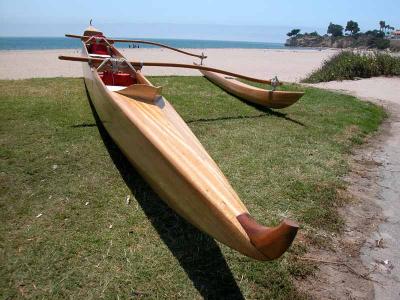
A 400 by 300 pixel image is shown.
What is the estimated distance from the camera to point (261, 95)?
6.87m

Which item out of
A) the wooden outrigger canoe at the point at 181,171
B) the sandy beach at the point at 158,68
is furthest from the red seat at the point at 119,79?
the sandy beach at the point at 158,68

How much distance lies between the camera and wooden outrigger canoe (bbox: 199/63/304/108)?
6520 mm

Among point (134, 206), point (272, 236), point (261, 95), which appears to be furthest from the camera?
point (261, 95)

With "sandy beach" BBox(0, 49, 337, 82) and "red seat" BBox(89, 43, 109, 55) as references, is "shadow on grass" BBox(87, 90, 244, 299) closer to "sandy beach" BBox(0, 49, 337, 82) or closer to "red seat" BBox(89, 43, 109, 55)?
"red seat" BBox(89, 43, 109, 55)

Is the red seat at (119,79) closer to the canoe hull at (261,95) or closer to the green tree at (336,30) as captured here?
the canoe hull at (261,95)

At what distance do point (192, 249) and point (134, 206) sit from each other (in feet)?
2.63

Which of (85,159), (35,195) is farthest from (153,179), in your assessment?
(85,159)

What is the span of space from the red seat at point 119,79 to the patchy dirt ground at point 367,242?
11.7 ft

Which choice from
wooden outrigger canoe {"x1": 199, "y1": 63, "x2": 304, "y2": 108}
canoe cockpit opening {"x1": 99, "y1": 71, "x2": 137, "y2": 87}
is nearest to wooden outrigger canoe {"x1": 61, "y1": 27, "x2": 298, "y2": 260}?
canoe cockpit opening {"x1": 99, "y1": 71, "x2": 137, "y2": 87}

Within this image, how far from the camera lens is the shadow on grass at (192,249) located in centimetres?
242

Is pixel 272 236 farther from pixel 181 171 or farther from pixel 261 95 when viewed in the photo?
pixel 261 95

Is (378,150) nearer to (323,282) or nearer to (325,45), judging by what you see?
(323,282)

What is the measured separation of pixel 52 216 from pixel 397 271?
9.36 feet

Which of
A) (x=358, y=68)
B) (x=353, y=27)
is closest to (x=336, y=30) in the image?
(x=353, y=27)
